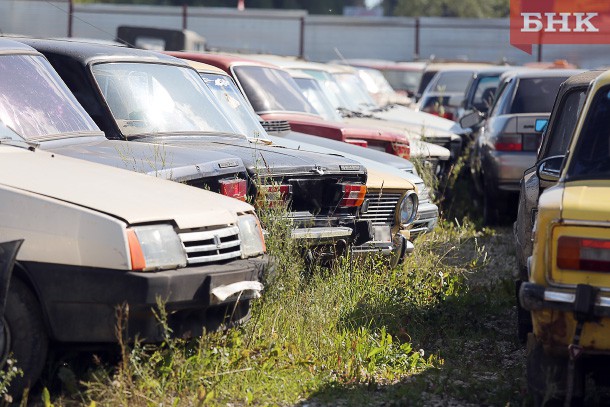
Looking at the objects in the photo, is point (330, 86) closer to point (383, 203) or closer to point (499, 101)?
point (499, 101)

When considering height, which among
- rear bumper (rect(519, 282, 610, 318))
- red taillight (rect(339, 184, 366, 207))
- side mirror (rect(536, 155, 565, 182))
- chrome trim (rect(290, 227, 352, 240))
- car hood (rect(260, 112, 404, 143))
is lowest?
chrome trim (rect(290, 227, 352, 240))

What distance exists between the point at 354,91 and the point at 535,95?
179 inches

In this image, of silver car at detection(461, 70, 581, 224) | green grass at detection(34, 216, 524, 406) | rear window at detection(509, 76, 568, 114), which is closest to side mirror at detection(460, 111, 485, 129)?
silver car at detection(461, 70, 581, 224)

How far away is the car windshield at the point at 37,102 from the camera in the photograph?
5.99m

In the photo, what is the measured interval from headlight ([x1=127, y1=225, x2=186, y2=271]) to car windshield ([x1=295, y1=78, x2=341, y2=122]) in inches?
259

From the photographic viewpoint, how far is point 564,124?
22.6ft

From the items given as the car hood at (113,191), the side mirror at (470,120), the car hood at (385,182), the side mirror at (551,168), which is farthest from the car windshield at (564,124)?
the side mirror at (470,120)

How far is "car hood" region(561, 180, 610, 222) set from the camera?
4.43m

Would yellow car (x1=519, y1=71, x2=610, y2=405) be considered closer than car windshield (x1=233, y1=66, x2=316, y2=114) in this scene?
Yes

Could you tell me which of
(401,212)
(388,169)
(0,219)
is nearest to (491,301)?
(401,212)

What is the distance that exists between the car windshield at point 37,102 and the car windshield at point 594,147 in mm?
2887

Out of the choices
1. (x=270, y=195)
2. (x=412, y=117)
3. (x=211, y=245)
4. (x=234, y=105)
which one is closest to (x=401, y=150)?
(x=234, y=105)

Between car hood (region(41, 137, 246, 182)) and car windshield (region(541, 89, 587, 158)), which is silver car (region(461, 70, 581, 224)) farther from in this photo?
car hood (region(41, 137, 246, 182))

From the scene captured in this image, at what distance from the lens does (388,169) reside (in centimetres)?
864
